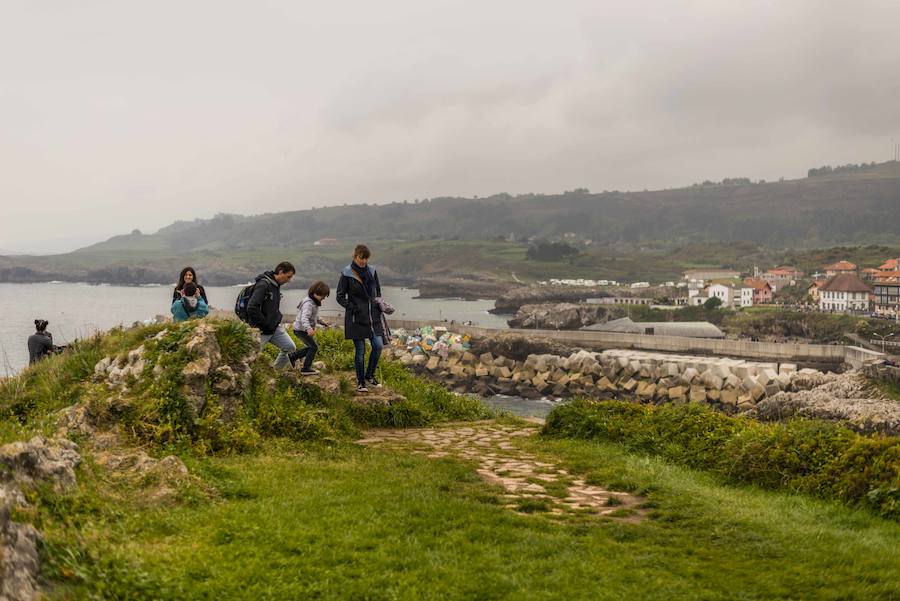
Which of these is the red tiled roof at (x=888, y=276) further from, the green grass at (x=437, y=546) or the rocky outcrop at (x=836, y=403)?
the green grass at (x=437, y=546)

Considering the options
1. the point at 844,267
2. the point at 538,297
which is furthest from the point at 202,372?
the point at 844,267

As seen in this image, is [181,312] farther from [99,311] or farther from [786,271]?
[786,271]

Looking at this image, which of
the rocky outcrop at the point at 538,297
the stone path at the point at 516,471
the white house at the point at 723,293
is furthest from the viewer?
the rocky outcrop at the point at 538,297

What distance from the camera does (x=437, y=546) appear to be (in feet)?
17.1

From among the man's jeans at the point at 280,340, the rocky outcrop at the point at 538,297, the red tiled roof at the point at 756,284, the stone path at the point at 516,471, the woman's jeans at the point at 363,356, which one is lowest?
the rocky outcrop at the point at 538,297

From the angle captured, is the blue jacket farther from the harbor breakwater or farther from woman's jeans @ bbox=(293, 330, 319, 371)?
the harbor breakwater

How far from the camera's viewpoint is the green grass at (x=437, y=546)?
173 inches

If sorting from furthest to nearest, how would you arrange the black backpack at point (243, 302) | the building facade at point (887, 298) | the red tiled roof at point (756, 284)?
1. the red tiled roof at point (756, 284)
2. the building facade at point (887, 298)
3. the black backpack at point (243, 302)

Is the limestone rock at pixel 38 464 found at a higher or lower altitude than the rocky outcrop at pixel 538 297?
higher

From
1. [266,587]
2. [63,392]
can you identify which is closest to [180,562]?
[266,587]

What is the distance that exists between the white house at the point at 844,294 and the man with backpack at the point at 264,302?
354 feet

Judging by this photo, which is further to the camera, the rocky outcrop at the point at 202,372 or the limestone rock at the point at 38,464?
the rocky outcrop at the point at 202,372

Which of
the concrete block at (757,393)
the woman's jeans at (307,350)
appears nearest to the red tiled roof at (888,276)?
the concrete block at (757,393)

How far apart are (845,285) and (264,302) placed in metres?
112
